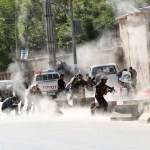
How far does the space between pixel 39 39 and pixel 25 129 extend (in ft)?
149

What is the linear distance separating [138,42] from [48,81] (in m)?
7.21

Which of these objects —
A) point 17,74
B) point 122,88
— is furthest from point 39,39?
point 122,88

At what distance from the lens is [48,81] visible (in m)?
38.6

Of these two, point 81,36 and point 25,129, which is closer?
point 25,129

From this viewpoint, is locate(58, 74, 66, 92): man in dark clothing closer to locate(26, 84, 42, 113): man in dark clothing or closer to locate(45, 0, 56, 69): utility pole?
locate(26, 84, 42, 113): man in dark clothing

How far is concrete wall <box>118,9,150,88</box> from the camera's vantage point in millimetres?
32562

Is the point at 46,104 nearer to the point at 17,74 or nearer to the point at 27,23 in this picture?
the point at 17,74

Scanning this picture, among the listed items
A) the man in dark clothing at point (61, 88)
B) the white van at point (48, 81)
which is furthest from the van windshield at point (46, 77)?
the man in dark clothing at point (61, 88)

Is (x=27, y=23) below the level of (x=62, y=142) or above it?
above

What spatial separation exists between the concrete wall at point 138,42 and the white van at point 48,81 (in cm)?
475

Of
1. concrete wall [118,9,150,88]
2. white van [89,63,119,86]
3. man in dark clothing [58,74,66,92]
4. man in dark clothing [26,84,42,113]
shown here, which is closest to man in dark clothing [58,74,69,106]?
man in dark clothing [58,74,66,92]

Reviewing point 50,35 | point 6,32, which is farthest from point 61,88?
point 6,32

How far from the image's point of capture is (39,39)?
63.5 metres

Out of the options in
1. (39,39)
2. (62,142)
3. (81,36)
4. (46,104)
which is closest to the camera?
(62,142)
